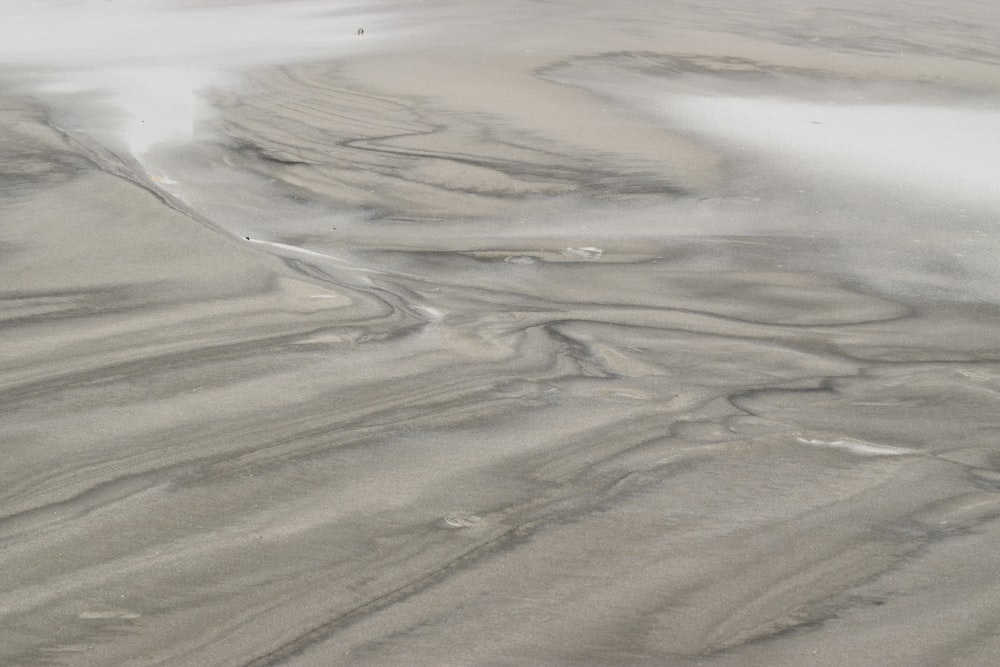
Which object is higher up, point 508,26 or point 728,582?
point 508,26

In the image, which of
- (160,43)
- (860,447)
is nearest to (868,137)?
(860,447)

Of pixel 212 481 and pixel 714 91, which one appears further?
pixel 714 91

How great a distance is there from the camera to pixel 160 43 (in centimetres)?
667

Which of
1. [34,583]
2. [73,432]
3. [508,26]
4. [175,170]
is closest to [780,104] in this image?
[508,26]

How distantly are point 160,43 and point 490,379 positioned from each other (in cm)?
486

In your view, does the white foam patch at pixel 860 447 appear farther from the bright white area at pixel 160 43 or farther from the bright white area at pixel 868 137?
the bright white area at pixel 160 43

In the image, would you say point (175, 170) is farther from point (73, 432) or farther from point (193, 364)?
point (73, 432)

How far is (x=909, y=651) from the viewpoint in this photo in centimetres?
160

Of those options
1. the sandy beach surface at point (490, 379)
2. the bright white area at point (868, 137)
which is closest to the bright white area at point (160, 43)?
the sandy beach surface at point (490, 379)

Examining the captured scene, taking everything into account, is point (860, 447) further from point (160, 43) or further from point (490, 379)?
point (160, 43)

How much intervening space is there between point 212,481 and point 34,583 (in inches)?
14.1

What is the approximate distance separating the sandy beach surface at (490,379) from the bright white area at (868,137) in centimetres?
3

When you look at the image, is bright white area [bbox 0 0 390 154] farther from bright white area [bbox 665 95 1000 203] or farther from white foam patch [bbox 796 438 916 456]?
white foam patch [bbox 796 438 916 456]

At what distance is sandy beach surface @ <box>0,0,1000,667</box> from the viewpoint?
1668mm
